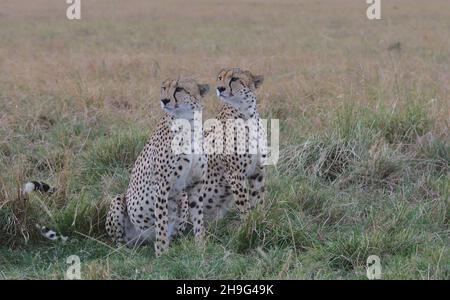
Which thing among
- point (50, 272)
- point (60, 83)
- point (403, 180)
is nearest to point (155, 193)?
point (50, 272)

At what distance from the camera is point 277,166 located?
438 centimetres

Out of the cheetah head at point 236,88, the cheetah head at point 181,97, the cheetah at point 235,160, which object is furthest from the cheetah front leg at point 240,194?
the cheetah head at point 181,97

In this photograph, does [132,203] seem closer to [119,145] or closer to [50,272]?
[50,272]

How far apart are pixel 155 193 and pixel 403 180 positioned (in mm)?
1405

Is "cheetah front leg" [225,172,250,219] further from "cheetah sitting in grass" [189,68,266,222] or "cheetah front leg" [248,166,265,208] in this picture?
"cheetah front leg" [248,166,265,208]

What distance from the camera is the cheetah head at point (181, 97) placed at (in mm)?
3406

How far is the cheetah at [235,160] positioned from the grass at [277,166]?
0.11m

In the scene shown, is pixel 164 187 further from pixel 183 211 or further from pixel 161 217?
pixel 183 211

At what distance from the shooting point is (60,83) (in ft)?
19.7

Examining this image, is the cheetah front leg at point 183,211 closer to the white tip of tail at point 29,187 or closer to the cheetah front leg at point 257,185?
the cheetah front leg at point 257,185

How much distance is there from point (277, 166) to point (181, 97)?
3.64 feet

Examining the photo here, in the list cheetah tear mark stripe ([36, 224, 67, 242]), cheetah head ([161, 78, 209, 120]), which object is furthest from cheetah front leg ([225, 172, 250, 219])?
cheetah tear mark stripe ([36, 224, 67, 242])

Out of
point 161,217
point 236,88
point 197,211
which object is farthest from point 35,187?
point 236,88

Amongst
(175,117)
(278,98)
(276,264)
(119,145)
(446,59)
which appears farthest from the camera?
(446,59)
